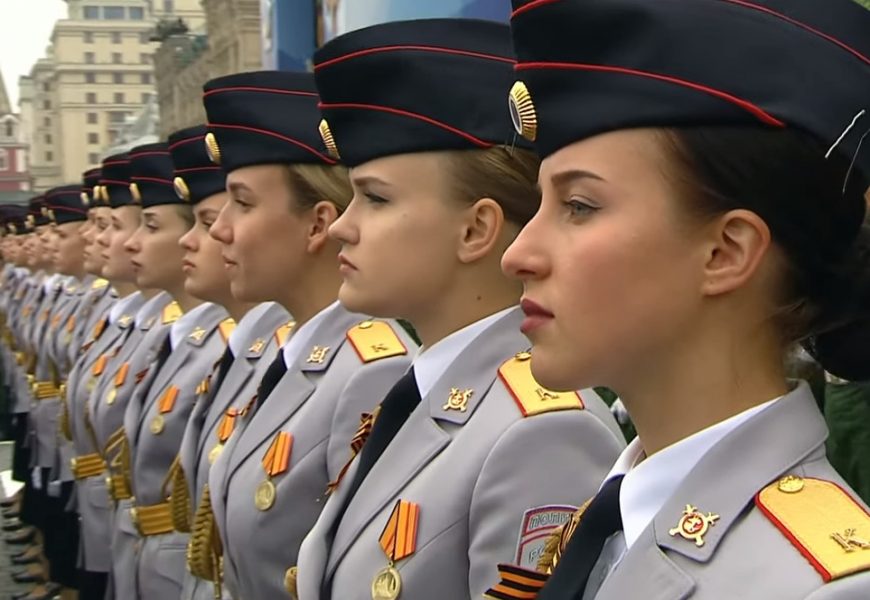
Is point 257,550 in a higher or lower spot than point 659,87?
lower

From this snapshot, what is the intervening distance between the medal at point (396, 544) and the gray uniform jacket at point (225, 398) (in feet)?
4.99

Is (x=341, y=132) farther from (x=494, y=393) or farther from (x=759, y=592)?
(x=759, y=592)

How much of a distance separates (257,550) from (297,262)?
2.48 ft

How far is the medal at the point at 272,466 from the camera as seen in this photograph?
2.99 m

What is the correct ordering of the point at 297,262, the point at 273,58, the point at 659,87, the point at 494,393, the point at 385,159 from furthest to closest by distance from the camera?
the point at 273,58, the point at 297,262, the point at 385,159, the point at 494,393, the point at 659,87

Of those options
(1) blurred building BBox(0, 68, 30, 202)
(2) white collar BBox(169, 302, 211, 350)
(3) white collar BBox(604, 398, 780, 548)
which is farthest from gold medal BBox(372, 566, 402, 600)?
(1) blurred building BBox(0, 68, 30, 202)

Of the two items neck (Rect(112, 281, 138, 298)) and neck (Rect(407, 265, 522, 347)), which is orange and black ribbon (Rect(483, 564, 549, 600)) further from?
neck (Rect(112, 281, 138, 298))

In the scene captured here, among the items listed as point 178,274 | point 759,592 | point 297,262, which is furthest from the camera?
point 178,274

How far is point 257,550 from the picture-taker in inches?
118

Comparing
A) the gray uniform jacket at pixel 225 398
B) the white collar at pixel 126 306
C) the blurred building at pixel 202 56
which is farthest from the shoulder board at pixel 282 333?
the blurred building at pixel 202 56

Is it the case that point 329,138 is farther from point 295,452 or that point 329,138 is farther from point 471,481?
point 471,481

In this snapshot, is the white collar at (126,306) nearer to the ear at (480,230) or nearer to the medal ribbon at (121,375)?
the medal ribbon at (121,375)

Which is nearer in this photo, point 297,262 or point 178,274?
point 297,262

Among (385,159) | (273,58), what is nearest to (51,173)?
(273,58)
